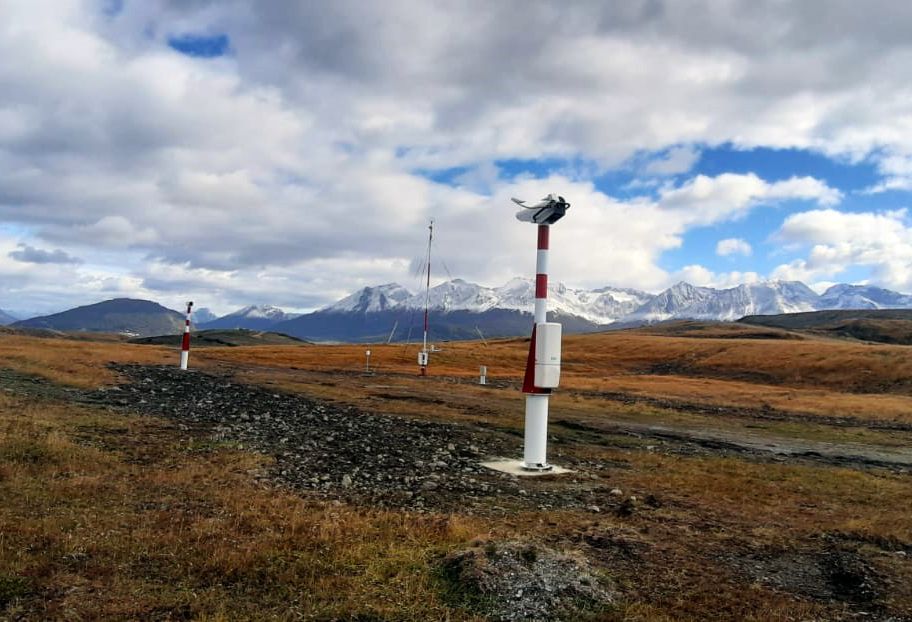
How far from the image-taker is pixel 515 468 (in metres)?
17.1

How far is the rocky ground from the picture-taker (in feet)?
44.1

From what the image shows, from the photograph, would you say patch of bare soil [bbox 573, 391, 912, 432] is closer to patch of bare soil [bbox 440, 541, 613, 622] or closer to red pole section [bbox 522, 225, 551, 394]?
red pole section [bbox 522, 225, 551, 394]

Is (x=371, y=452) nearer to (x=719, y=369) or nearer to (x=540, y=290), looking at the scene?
(x=540, y=290)

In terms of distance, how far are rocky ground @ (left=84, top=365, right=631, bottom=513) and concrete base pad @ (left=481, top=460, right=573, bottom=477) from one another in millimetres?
328

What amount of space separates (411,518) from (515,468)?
6.45 meters

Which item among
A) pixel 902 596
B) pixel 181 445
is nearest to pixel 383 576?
pixel 902 596

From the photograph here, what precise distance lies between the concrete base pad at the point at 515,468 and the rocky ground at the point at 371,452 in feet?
1.08

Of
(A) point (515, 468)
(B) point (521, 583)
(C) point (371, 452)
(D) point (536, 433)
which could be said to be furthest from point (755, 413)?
(B) point (521, 583)

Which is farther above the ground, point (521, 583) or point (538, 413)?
point (538, 413)

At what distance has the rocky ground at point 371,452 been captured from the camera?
1345cm

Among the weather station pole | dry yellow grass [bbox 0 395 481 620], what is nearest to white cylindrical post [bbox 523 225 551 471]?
the weather station pole

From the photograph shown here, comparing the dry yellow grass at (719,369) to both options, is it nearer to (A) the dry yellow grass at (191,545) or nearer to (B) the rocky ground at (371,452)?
(B) the rocky ground at (371,452)

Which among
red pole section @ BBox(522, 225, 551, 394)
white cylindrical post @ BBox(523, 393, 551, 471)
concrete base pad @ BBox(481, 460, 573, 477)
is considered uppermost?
red pole section @ BBox(522, 225, 551, 394)

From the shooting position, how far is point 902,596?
30.3ft
